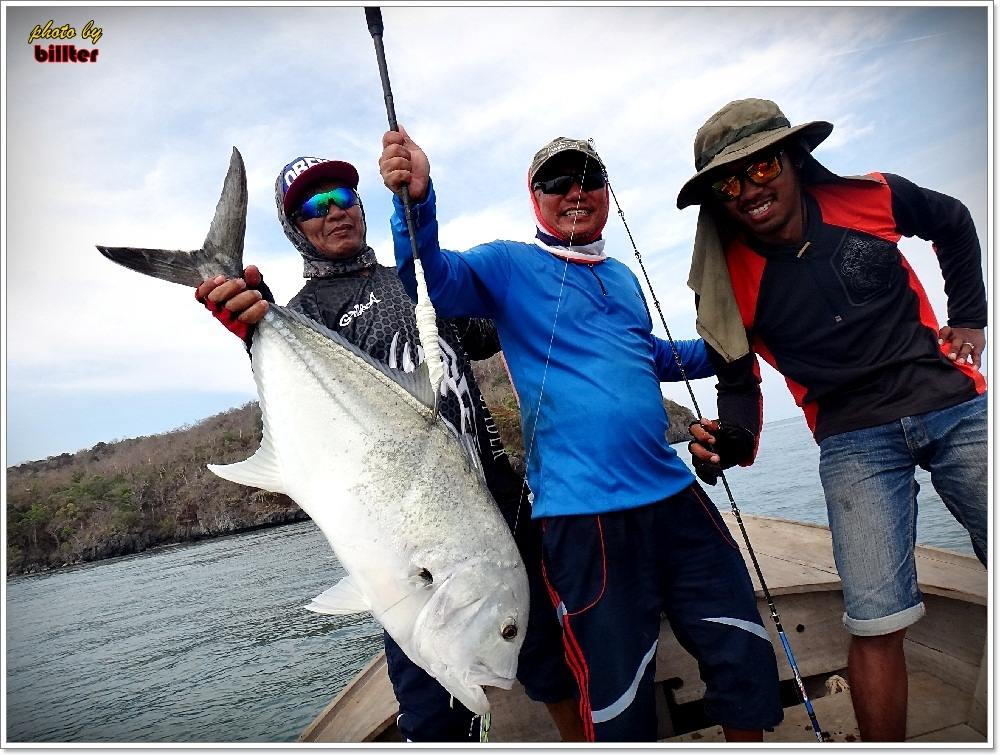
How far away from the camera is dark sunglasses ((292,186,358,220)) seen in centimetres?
225

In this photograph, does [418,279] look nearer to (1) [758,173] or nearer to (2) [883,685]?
(1) [758,173]

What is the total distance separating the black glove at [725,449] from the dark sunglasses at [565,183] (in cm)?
99

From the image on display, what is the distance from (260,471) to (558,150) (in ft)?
4.92

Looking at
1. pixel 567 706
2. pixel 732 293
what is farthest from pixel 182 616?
pixel 732 293

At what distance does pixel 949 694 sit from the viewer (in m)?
2.42

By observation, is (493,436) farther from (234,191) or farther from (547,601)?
(234,191)

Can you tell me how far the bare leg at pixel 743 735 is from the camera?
5.97ft

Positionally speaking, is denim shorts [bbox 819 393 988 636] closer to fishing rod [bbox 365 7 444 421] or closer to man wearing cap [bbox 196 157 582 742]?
man wearing cap [bbox 196 157 582 742]

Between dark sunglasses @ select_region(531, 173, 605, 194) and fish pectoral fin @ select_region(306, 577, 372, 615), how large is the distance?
4.98 ft

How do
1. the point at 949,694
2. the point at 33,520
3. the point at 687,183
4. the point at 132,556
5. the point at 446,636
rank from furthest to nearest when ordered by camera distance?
1. the point at 132,556
2. the point at 33,520
3. the point at 949,694
4. the point at 687,183
5. the point at 446,636

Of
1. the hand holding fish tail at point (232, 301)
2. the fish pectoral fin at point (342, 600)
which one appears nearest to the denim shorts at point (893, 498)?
the fish pectoral fin at point (342, 600)

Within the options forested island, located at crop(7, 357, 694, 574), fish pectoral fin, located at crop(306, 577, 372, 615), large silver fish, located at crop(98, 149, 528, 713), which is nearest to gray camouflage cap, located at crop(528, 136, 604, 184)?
large silver fish, located at crop(98, 149, 528, 713)

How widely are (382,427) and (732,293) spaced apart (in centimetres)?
140

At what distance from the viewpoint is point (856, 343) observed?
2.03 m
